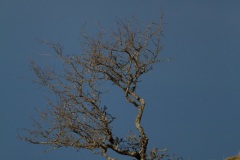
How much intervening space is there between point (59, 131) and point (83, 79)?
277 cm

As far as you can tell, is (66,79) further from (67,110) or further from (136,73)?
(136,73)

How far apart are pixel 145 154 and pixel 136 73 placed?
4.08 meters

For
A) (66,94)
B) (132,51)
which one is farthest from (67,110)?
(132,51)

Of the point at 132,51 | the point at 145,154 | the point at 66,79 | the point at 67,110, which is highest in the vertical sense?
the point at 132,51

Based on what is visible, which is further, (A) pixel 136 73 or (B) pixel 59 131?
(A) pixel 136 73

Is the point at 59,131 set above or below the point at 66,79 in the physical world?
below

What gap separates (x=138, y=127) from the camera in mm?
19219

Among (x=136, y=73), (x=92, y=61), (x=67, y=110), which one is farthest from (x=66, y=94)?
(x=136, y=73)

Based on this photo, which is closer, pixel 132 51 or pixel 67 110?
pixel 67 110

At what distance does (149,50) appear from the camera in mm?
21438

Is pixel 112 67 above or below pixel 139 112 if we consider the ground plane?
above

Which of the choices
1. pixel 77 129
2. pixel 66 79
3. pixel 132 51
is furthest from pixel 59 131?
pixel 132 51

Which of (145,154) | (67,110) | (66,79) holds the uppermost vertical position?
(66,79)

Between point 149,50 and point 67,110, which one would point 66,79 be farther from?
point 149,50
